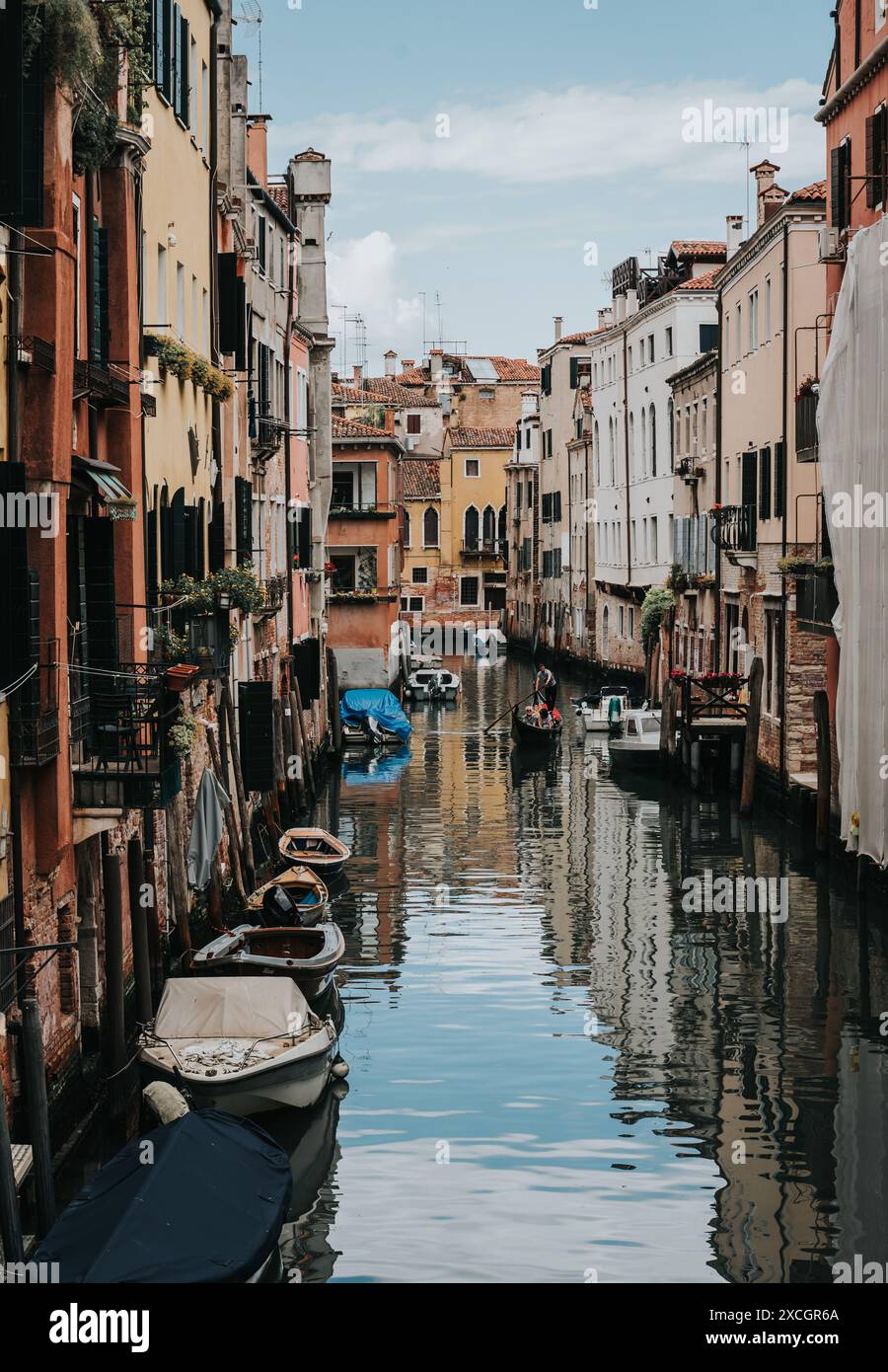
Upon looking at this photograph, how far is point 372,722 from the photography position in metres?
43.6

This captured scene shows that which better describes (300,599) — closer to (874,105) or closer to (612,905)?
(612,905)

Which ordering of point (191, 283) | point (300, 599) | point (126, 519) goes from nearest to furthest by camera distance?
point (126, 519), point (191, 283), point (300, 599)

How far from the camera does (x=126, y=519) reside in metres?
15.3

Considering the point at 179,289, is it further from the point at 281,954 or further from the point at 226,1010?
the point at 226,1010

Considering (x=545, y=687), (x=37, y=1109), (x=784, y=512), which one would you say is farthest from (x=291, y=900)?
(x=545, y=687)

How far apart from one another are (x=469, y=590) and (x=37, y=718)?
248ft

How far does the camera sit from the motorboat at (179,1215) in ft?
31.5

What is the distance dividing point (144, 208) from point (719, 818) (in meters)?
17.1

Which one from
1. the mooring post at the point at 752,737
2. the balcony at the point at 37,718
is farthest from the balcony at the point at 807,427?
the balcony at the point at 37,718

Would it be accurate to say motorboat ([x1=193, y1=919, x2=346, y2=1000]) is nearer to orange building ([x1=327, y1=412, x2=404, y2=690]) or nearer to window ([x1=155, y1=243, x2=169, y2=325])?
window ([x1=155, y1=243, x2=169, y2=325])

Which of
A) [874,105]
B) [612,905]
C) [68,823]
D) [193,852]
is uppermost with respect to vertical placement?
[874,105]

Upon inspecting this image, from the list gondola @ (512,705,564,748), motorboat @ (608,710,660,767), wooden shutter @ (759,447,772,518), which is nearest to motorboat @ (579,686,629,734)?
gondola @ (512,705,564,748)

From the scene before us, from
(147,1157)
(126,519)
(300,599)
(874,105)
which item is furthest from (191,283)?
(300,599)
